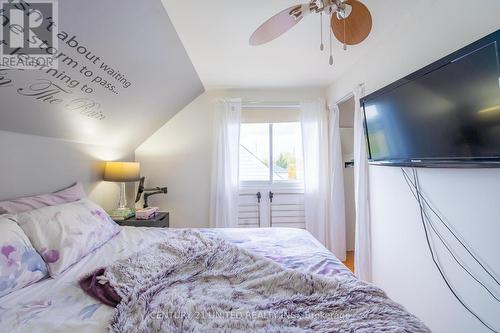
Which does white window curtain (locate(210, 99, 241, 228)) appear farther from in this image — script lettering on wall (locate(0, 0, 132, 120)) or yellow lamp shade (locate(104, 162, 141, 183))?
script lettering on wall (locate(0, 0, 132, 120))

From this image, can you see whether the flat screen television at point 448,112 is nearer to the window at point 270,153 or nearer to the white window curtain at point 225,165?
the window at point 270,153

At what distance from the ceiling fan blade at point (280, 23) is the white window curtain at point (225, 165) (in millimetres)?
1672

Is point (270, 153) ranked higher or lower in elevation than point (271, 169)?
higher

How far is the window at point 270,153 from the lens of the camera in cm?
324

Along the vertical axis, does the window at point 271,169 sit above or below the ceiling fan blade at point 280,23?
below

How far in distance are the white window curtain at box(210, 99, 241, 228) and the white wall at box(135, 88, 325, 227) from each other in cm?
17

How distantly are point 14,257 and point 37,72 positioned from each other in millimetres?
958

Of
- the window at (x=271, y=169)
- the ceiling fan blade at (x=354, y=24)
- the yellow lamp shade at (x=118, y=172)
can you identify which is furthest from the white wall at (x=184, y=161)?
the ceiling fan blade at (x=354, y=24)

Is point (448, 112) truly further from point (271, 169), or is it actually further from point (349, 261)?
point (349, 261)

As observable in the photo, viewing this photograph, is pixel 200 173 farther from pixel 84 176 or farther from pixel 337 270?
pixel 337 270

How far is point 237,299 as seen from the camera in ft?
3.14

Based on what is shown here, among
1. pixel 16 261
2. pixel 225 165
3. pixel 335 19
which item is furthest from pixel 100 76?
pixel 225 165

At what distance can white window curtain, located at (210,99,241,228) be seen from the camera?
2.99 m

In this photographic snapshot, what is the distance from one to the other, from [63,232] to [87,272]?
276 millimetres
